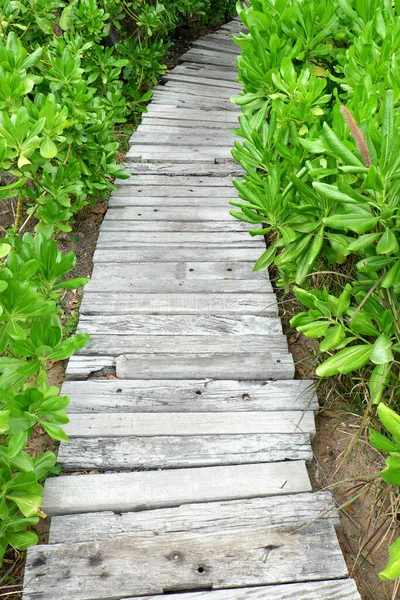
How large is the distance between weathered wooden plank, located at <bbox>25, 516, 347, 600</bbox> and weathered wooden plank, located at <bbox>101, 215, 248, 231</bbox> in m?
2.09

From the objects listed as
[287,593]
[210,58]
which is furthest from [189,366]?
[210,58]

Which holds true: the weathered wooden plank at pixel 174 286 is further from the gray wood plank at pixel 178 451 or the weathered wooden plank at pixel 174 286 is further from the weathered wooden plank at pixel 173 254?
the gray wood plank at pixel 178 451

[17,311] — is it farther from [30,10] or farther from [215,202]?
[30,10]

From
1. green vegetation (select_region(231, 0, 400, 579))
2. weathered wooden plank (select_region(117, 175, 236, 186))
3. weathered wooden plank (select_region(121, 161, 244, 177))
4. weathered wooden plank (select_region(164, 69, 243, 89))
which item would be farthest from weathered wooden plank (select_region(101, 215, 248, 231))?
weathered wooden plank (select_region(164, 69, 243, 89))

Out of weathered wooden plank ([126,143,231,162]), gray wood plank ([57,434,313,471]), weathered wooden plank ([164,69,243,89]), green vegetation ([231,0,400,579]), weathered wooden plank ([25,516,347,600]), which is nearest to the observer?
green vegetation ([231,0,400,579])

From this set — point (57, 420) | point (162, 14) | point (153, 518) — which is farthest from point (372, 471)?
point (162, 14)

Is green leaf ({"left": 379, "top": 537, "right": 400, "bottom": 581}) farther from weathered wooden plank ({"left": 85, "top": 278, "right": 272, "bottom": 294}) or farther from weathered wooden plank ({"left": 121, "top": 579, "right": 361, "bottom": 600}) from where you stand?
weathered wooden plank ({"left": 85, "top": 278, "right": 272, "bottom": 294})

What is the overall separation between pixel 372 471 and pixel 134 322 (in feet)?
4.37

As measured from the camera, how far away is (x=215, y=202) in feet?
12.1

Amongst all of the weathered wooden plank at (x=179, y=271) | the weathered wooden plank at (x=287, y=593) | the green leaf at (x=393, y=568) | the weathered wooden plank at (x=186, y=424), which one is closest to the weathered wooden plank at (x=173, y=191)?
the weathered wooden plank at (x=179, y=271)

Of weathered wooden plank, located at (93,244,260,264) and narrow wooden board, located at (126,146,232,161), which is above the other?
narrow wooden board, located at (126,146,232,161)

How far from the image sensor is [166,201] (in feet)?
12.1

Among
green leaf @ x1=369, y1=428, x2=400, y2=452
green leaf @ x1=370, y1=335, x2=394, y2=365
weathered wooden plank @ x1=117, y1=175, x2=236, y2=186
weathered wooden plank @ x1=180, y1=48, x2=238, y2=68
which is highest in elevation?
green leaf @ x1=369, y1=428, x2=400, y2=452

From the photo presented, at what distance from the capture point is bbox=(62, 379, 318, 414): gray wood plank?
2.21 meters
